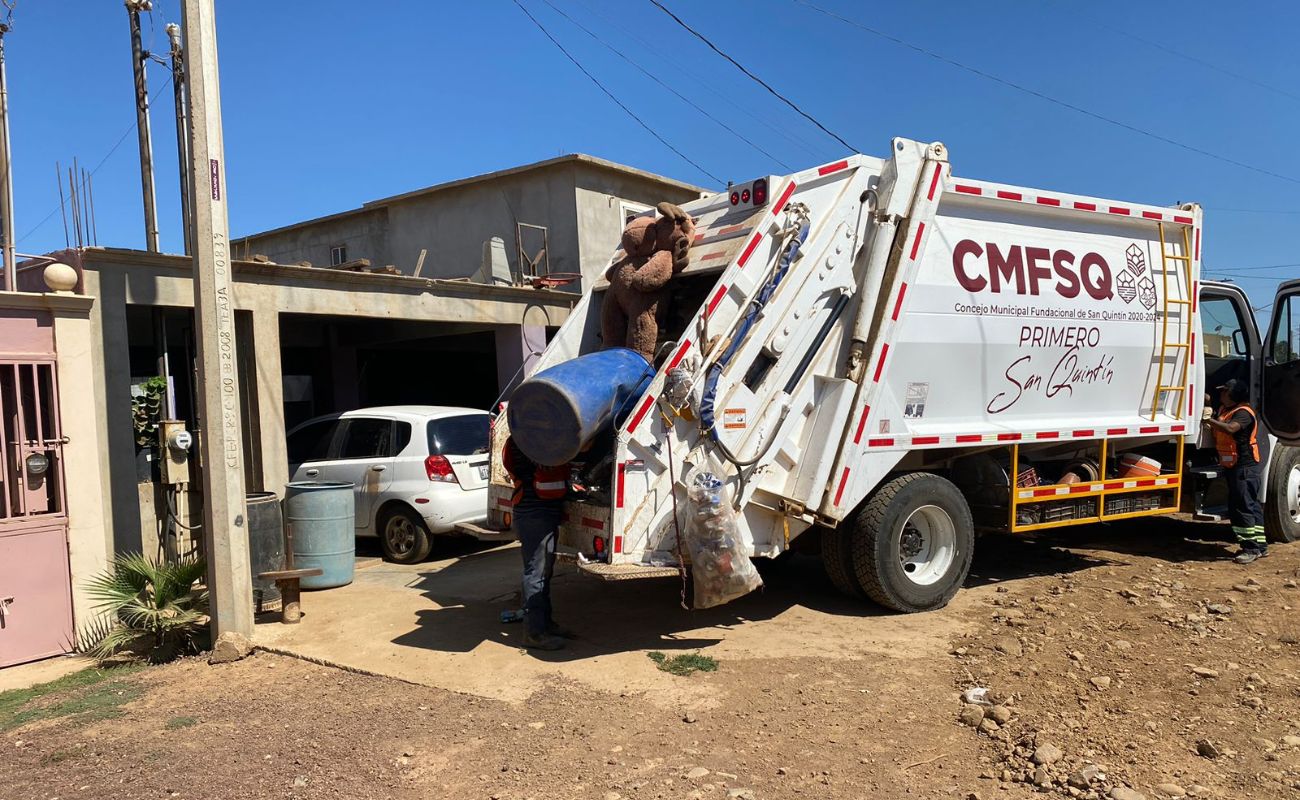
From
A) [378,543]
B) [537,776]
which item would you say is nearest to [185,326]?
[378,543]

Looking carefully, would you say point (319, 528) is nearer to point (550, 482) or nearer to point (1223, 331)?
point (550, 482)

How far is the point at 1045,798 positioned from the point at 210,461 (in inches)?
190

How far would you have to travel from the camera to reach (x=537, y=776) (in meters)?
3.85

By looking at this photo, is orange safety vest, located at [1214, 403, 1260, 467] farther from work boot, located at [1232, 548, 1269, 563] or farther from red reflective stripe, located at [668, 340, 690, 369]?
red reflective stripe, located at [668, 340, 690, 369]

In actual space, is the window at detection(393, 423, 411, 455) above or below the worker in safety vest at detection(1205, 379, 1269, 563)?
above

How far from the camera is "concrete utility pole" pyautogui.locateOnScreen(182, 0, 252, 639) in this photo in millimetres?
5598

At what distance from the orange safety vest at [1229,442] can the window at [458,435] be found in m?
6.33

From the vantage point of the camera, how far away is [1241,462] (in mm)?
7727

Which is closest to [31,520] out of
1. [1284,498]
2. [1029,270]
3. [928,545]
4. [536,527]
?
[536,527]

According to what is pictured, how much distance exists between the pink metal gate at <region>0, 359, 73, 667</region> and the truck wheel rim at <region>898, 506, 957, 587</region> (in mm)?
5518

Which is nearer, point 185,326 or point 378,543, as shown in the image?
point 378,543

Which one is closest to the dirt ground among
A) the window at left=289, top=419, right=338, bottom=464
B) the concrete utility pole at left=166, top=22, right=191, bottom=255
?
the window at left=289, top=419, right=338, bottom=464

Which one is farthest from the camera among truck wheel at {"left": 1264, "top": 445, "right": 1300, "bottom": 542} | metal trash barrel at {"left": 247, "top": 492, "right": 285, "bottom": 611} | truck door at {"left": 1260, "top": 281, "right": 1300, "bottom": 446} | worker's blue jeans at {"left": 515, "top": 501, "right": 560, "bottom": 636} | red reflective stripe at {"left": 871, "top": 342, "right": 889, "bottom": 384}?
truck wheel at {"left": 1264, "top": 445, "right": 1300, "bottom": 542}

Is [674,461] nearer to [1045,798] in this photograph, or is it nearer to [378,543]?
[1045,798]
